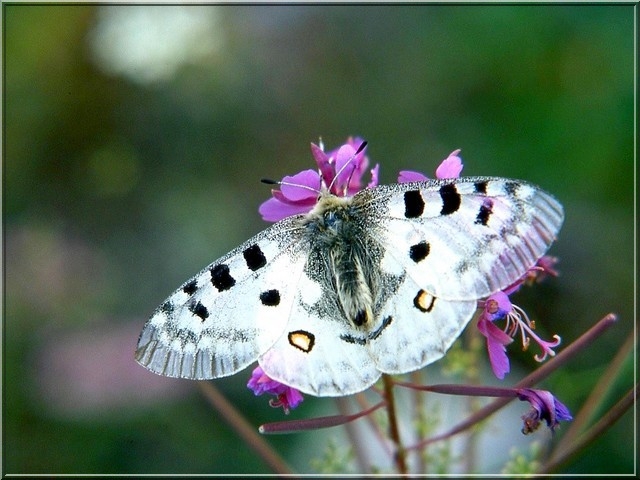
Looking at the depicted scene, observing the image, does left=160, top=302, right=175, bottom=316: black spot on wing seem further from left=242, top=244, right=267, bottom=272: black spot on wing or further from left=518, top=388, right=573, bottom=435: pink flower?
left=518, top=388, right=573, bottom=435: pink flower

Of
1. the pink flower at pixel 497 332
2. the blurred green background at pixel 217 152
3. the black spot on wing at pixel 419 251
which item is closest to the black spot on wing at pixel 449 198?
the black spot on wing at pixel 419 251

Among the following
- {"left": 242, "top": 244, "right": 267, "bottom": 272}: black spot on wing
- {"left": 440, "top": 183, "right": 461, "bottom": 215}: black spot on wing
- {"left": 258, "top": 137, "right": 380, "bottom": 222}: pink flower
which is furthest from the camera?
{"left": 258, "top": 137, "right": 380, "bottom": 222}: pink flower

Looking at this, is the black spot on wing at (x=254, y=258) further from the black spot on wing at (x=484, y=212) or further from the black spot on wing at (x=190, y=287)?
the black spot on wing at (x=484, y=212)

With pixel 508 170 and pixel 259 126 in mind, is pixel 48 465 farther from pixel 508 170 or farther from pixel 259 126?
pixel 508 170

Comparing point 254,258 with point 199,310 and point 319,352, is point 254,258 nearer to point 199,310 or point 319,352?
point 199,310

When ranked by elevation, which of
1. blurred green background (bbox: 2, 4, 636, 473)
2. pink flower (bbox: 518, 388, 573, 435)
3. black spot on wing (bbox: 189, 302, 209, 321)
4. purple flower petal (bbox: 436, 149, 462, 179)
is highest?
blurred green background (bbox: 2, 4, 636, 473)

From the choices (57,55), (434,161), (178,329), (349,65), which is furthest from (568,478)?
(57,55)

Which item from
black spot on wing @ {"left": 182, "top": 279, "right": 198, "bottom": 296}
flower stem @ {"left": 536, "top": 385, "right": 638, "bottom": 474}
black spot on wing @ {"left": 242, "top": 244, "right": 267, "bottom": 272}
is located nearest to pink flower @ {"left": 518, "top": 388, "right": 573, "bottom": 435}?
flower stem @ {"left": 536, "top": 385, "right": 638, "bottom": 474}
